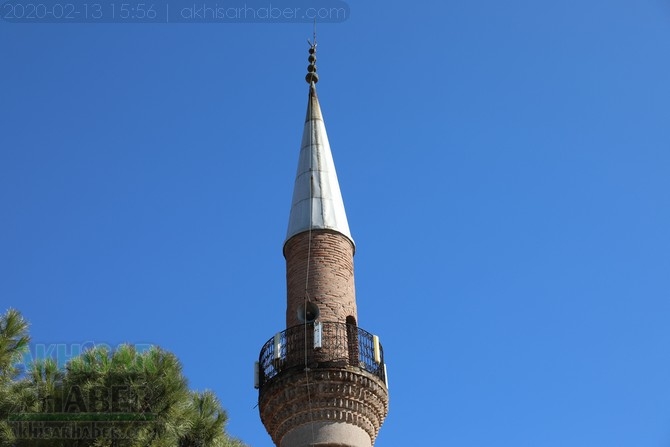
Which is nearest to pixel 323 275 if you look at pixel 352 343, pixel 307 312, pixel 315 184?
pixel 307 312

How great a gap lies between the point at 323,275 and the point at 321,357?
→ 5.54ft

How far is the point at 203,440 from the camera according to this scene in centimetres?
1584

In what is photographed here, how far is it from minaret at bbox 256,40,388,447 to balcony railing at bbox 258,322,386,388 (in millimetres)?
15

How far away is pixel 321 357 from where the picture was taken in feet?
50.6

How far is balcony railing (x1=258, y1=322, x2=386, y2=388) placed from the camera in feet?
50.8

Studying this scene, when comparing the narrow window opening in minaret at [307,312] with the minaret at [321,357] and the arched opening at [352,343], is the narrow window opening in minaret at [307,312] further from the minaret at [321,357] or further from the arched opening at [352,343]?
the arched opening at [352,343]

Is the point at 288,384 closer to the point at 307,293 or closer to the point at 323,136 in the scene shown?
the point at 307,293

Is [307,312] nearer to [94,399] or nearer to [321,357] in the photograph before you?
[321,357]

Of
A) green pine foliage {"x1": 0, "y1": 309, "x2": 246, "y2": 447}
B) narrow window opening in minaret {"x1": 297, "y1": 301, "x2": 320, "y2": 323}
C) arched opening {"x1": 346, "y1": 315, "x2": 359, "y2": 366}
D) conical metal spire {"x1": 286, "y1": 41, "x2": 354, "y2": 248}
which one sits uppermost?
conical metal spire {"x1": 286, "y1": 41, "x2": 354, "y2": 248}

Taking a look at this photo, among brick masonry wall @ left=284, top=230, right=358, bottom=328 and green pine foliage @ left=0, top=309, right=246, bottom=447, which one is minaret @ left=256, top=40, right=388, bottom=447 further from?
green pine foliage @ left=0, top=309, right=246, bottom=447

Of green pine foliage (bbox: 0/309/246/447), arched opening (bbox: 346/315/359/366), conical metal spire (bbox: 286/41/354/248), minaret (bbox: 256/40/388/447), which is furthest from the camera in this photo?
conical metal spire (bbox: 286/41/354/248)

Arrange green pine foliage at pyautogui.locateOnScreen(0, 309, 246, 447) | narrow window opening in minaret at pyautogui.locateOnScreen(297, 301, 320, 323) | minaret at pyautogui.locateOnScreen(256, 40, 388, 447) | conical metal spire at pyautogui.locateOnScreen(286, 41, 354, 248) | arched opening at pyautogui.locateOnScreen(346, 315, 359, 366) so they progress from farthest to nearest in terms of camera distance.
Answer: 1. conical metal spire at pyautogui.locateOnScreen(286, 41, 354, 248)
2. narrow window opening in minaret at pyautogui.locateOnScreen(297, 301, 320, 323)
3. arched opening at pyautogui.locateOnScreen(346, 315, 359, 366)
4. minaret at pyautogui.locateOnScreen(256, 40, 388, 447)
5. green pine foliage at pyautogui.locateOnScreen(0, 309, 246, 447)

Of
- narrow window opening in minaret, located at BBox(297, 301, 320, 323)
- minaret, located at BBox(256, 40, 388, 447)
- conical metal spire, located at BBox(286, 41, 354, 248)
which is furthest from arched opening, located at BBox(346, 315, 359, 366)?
conical metal spire, located at BBox(286, 41, 354, 248)

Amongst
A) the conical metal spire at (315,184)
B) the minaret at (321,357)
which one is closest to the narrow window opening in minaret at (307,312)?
the minaret at (321,357)
